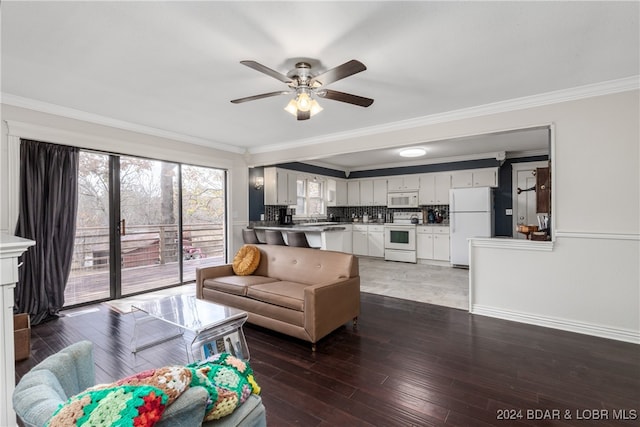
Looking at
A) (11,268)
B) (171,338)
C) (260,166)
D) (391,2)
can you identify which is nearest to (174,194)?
(260,166)

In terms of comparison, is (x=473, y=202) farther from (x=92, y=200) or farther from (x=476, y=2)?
(x=92, y=200)

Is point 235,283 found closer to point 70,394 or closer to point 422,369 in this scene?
point 422,369

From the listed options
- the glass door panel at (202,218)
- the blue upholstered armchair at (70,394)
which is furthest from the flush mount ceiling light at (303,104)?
the glass door panel at (202,218)

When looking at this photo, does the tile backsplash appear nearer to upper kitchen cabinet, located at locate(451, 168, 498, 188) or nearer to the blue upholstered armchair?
upper kitchen cabinet, located at locate(451, 168, 498, 188)

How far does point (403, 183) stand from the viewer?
24.4 feet

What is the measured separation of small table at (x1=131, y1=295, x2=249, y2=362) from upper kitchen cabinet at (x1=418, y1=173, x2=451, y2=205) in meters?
5.71

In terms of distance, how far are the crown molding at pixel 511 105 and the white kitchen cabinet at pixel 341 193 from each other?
3.38 m

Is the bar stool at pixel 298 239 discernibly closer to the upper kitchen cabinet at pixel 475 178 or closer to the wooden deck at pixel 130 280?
the wooden deck at pixel 130 280

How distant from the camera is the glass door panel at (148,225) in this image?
13.9ft

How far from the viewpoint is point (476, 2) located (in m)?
1.76

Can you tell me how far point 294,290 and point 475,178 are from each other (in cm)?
529

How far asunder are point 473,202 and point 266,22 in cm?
556

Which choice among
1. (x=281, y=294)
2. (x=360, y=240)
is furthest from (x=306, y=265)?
(x=360, y=240)

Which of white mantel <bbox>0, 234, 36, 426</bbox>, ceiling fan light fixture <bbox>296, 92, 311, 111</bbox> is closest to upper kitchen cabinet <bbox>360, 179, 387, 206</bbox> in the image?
ceiling fan light fixture <bbox>296, 92, 311, 111</bbox>
